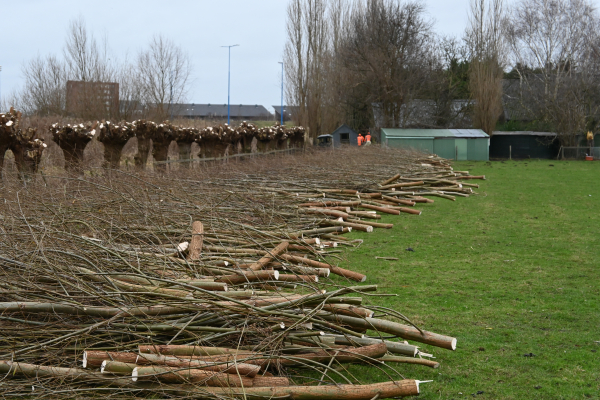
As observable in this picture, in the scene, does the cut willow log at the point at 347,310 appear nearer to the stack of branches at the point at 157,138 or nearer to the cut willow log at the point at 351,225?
the cut willow log at the point at 351,225

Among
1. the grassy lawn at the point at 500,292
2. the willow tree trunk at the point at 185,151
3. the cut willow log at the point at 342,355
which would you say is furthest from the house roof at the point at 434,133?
the cut willow log at the point at 342,355

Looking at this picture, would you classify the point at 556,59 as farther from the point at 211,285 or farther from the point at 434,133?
the point at 211,285

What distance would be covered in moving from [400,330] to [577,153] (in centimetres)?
3903

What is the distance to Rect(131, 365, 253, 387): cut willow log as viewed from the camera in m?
3.75

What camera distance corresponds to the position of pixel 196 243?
6941 mm

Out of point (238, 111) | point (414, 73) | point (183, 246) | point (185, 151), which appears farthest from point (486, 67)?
point (238, 111)

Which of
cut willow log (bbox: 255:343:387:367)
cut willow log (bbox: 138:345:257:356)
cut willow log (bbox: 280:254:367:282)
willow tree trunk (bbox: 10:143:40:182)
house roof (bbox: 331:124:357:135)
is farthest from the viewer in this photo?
house roof (bbox: 331:124:357:135)

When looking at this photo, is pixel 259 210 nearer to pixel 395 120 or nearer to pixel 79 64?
pixel 79 64

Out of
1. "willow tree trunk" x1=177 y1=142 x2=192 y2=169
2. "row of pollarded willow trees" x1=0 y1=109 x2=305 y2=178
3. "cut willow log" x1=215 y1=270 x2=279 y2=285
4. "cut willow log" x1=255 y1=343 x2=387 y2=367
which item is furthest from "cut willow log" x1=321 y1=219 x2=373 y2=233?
"willow tree trunk" x1=177 y1=142 x2=192 y2=169

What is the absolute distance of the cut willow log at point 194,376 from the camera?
375cm

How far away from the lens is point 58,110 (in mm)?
32094

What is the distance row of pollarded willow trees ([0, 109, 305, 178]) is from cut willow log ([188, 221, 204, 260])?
14.5 ft

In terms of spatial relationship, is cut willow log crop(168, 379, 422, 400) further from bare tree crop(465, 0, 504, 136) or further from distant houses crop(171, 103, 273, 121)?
distant houses crop(171, 103, 273, 121)

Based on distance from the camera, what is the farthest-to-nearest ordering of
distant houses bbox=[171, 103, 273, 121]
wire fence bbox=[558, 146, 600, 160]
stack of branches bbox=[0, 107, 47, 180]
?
1. distant houses bbox=[171, 103, 273, 121]
2. wire fence bbox=[558, 146, 600, 160]
3. stack of branches bbox=[0, 107, 47, 180]
